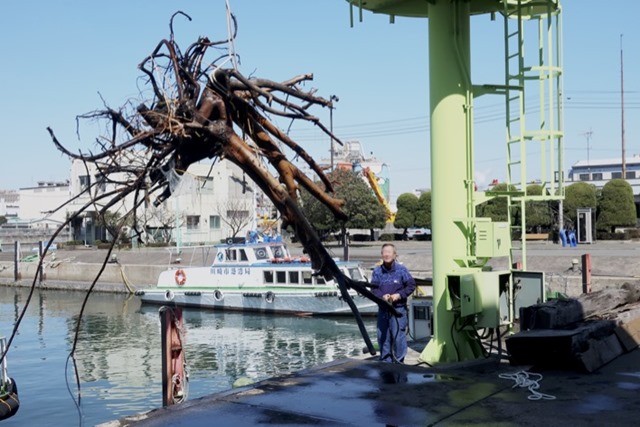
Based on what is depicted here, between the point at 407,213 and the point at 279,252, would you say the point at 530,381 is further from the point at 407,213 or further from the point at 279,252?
the point at 407,213

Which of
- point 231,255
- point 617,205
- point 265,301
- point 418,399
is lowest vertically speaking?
point 265,301

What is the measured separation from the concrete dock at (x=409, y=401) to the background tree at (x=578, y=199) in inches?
1973

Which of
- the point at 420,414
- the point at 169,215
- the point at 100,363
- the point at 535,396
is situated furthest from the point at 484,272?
the point at 169,215

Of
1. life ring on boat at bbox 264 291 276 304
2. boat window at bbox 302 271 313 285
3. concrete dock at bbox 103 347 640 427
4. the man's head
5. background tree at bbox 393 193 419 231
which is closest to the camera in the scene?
concrete dock at bbox 103 347 640 427

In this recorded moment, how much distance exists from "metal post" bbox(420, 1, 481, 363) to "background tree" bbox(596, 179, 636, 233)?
48.8m

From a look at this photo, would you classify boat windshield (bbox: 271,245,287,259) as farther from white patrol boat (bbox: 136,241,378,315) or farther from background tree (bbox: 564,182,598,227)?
background tree (bbox: 564,182,598,227)

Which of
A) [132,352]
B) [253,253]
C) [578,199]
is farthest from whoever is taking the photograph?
[578,199]

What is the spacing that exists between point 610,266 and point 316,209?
19710 millimetres

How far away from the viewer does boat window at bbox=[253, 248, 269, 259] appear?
3338cm

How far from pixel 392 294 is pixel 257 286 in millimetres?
23595

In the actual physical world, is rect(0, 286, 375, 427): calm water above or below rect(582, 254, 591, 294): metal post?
below

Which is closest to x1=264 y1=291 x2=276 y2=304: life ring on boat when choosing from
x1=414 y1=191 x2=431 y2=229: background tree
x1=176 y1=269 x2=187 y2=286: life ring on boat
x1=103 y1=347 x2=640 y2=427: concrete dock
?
x1=176 y1=269 x2=187 y2=286: life ring on boat

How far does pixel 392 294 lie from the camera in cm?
912

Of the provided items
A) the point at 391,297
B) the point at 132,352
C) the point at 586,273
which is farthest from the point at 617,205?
the point at 391,297
